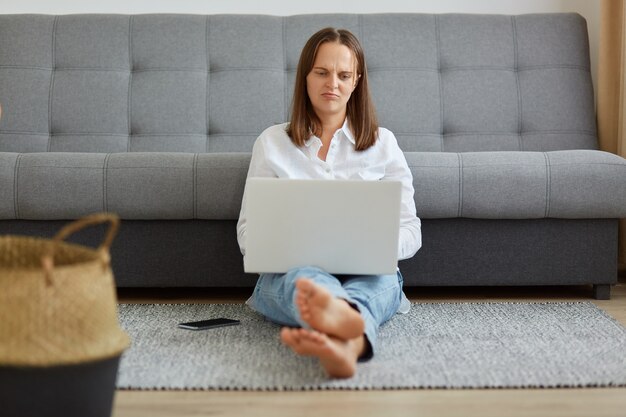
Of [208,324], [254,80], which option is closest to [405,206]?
[208,324]

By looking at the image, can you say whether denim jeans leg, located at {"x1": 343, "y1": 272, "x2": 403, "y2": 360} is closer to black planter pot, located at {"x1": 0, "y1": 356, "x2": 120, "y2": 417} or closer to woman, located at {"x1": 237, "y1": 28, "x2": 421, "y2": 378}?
woman, located at {"x1": 237, "y1": 28, "x2": 421, "y2": 378}

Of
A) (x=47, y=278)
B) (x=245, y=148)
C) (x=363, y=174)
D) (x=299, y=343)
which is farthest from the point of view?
(x=245, y=148)

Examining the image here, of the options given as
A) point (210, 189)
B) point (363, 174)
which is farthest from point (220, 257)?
point (363, 174)

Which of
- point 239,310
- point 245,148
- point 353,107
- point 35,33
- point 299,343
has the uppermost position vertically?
point 35,33

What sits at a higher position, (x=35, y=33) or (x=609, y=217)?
(x=35, y=33)

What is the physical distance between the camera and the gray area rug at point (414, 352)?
1553 mm

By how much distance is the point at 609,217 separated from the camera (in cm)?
239

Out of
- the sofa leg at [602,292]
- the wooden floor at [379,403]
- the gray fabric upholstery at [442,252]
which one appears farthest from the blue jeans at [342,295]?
the sofa leg at [602,292]

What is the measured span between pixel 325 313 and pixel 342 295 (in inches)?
5.5

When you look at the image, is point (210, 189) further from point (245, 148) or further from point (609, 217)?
point (609, 217)

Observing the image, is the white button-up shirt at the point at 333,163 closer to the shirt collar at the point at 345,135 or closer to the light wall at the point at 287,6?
the shirt collar at the point at 345,135

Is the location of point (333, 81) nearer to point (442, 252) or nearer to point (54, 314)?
point (442, 252)

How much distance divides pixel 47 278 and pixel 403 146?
76.4 inches

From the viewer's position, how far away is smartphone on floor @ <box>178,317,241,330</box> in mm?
1979
